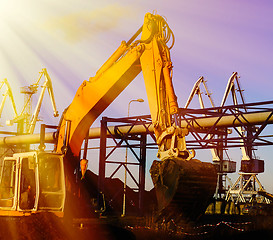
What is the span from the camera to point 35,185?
1145 centimetres

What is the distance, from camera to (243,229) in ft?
62.3

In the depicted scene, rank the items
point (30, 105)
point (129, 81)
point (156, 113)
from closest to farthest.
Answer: point (156, 113) < point (129, 81) < point (30, 105)

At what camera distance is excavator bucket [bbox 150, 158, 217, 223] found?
11.9m

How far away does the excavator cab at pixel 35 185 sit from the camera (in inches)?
438

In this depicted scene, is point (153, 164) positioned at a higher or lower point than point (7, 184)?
higher

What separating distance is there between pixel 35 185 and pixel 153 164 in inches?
129

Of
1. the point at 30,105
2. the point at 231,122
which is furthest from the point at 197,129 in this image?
the point at 30,105

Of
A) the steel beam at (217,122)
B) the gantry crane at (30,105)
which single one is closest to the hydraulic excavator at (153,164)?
the steel beam at (217,122)

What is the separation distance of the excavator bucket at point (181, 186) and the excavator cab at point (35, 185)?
2.66 metres

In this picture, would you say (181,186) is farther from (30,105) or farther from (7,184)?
(30,105)

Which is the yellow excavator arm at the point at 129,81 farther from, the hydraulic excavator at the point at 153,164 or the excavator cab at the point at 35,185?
the excavator cab at the point at 35,185

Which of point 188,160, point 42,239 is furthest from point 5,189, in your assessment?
point 188,160

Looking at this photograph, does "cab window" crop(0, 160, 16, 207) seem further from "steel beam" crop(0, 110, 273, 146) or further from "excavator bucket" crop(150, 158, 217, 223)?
"steel beam" crop(0, 110, 273, 146)

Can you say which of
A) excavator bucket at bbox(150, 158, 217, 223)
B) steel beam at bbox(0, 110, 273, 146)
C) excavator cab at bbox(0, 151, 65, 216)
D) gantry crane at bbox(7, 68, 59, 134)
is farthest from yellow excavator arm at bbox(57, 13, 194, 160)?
gantry crane at bbox(7, 68, 59, 134)
